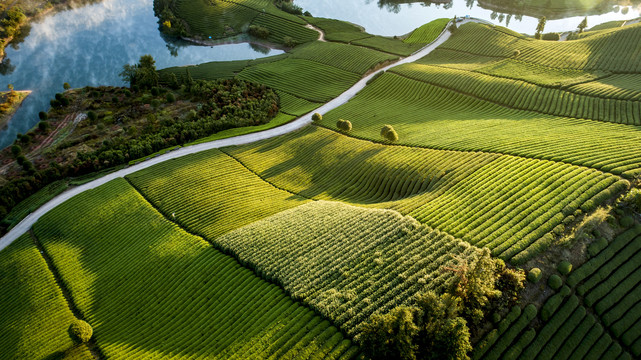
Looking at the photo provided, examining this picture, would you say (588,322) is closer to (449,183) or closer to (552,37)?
(449,183)

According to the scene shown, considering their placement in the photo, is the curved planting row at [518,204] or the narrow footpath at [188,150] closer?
the curved planting row at [518,204]

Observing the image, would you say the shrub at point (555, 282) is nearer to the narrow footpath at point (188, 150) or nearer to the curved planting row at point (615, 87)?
the narrow footpath at point (188, 150)

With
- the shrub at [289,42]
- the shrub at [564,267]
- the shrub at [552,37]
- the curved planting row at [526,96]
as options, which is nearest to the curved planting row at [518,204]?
the shrub at [564,267]

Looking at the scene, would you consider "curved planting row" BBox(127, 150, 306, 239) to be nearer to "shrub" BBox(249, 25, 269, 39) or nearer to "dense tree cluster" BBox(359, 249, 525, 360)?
"dense tree cluster" BBox(359, 249, 525, 360)

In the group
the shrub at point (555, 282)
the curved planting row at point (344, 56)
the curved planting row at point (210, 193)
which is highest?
the curved planting row at point (344, 56)

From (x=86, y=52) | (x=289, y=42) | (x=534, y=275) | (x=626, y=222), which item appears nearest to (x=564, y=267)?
(x=534, y=275)
